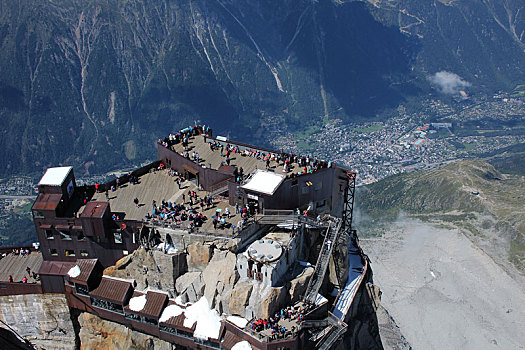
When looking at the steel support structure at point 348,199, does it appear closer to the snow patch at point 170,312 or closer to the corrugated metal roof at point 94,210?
the snow patch at point 170,312

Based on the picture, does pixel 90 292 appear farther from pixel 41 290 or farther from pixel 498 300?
pixel 498 300

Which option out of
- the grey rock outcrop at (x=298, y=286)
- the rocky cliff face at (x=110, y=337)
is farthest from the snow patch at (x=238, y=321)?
the rocky cliff face at (x=110, y=337)

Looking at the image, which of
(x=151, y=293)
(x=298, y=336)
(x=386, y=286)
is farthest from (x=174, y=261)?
(x=386, y=286)

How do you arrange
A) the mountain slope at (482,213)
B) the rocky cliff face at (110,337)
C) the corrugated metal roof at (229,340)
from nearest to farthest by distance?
1. the corrugated metal roof at (229,340)
2. the rocky cliff face at (110,337)
3. the mountain slope at (482,213)

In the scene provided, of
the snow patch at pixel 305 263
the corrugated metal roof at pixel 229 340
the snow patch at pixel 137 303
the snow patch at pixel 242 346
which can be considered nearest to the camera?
the snow patch at pixel 242 346

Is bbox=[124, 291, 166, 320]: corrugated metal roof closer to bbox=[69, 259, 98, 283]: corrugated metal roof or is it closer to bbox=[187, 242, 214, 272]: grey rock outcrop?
bbox=[187, 242, 214, 272]: grey rock outcrop

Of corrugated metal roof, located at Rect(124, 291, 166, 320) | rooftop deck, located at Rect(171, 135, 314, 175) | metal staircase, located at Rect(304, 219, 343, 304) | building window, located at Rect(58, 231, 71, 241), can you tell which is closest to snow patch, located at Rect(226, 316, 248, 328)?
metal staircase, located at Rect(304, 219, 343, 304)
